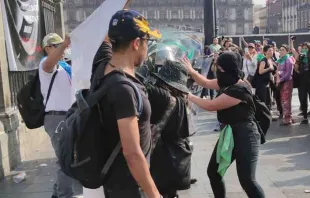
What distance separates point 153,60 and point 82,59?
0.60 meters

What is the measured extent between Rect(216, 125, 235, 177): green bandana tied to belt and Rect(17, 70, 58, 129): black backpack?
1973mm

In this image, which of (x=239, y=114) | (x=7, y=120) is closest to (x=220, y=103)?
(x=239, y=114)

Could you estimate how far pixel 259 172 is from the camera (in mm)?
5867

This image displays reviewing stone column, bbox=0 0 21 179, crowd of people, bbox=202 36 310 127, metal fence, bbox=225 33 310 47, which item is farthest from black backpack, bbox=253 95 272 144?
metal fence, bbox=225 33 310 47

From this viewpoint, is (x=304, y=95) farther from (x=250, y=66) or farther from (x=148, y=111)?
(x=148, y=111)

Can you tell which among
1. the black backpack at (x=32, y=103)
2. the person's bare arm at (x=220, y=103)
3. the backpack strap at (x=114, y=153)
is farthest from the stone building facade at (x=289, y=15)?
the backpack strap at (x=114, y=153)

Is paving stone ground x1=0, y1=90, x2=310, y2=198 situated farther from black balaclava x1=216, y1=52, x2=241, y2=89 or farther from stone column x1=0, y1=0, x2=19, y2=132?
black balaclava x1=216, y1=52, x2=241, y2=89

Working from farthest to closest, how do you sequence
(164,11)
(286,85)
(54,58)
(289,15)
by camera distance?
1. (164,11)
2. (289,15)
3. (286,85)
4. (54,58)

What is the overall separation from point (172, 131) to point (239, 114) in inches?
32.1

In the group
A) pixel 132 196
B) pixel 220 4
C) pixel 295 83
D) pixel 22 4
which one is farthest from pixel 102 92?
pixel 220 4

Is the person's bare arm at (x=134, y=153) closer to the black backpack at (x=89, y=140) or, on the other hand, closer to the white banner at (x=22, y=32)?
the black backpack at (x=89, y=140)

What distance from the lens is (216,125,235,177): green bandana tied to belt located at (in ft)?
12.9

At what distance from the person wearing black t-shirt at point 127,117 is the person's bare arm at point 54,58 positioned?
160cm

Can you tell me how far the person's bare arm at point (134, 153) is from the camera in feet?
7.09
